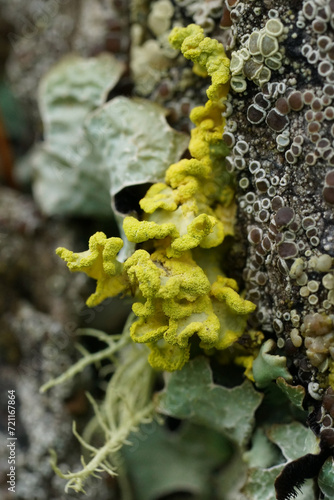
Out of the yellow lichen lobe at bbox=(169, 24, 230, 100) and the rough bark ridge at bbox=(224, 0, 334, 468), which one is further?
the yellow lichen lobe at bbox=(169, 24, 230, 100)

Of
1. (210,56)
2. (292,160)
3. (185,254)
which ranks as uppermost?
(210,56)

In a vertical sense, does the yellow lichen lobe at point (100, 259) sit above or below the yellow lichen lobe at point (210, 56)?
below

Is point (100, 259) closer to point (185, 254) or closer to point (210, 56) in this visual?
point (185, 254)

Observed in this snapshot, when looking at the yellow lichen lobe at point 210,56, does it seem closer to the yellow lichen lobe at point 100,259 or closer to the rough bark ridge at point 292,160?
the rough bark ridge at point 292,160

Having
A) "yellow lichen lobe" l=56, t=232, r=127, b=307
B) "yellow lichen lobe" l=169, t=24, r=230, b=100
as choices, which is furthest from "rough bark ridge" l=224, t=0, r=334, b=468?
"yellow lichen lobe" l=56, t=232, r=127, b=307

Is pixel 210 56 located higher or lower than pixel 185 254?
higher

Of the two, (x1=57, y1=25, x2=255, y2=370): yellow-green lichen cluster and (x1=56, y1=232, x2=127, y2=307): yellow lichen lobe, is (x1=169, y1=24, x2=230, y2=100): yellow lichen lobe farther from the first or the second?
(x1=56, y1=232, x2=127, y2=307): yellow lichen lobe

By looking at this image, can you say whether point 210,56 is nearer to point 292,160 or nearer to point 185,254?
point 292,160

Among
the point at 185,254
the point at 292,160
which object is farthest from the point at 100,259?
the point at 292,160

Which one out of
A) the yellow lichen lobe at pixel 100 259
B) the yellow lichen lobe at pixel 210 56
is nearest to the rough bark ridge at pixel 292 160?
the yellow lichen lobe at pixel 210 56
